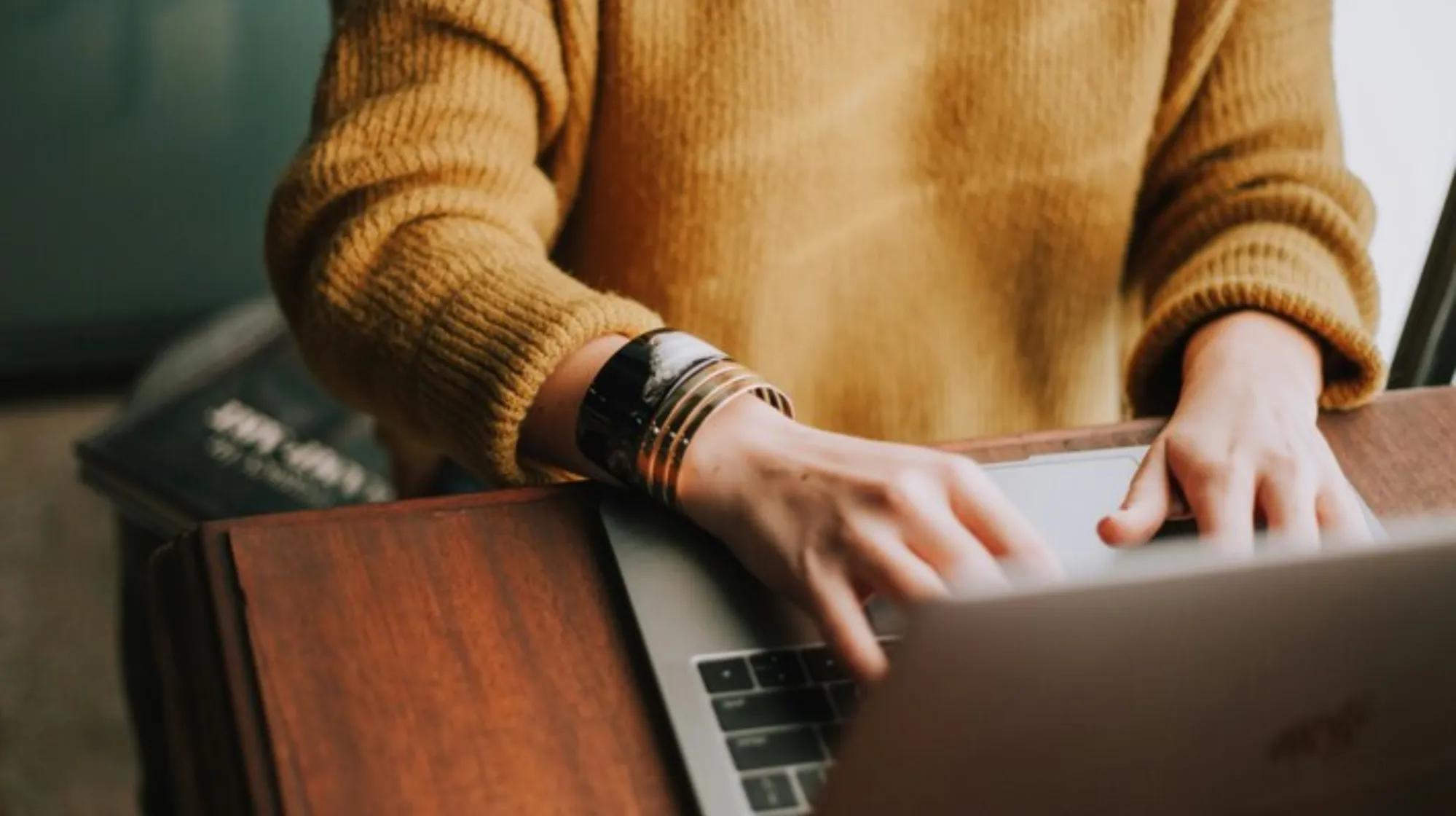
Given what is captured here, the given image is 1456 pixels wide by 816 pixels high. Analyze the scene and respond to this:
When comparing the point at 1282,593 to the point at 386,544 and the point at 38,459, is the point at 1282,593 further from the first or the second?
the point at 38,459

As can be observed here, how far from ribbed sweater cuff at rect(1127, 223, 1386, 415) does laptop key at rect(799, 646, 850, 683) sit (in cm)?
32

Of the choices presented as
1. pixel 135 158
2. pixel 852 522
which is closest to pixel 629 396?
pixel 852 522

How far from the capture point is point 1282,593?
0.35 meters

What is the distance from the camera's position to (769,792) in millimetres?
464

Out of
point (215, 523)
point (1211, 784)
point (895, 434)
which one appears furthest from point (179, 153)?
point (1211, 784)

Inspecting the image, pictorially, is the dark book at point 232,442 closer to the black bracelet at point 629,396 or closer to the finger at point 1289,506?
the black bracelet at point 629,396

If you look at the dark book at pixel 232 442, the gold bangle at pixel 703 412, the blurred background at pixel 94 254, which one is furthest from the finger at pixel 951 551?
the blurred background at pixel 94 254

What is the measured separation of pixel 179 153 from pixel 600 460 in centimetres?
136

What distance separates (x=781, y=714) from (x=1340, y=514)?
28cm

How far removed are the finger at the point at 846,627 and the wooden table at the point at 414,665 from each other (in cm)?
7

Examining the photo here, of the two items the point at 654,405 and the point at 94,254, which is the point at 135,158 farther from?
the point at 654,405

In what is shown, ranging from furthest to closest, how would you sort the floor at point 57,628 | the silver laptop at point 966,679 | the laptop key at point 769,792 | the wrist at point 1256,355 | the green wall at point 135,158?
the green wall at point 135,158 < the floor at point 57,628 < the wrist at point 1256,355 < the laptop key at point 769,792 < the silver laptop at point 966,679

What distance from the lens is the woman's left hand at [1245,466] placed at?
0.59 metres

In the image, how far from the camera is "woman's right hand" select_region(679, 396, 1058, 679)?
20.4 inches
